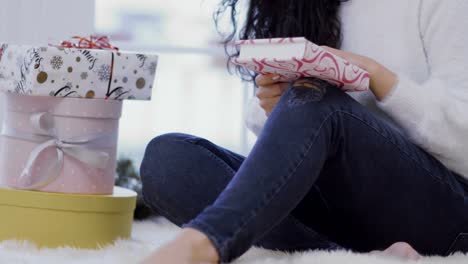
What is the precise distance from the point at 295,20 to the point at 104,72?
357 millimetres

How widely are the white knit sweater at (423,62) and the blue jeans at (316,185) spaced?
0.04 meters

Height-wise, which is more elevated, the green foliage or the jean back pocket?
the jean back pocket

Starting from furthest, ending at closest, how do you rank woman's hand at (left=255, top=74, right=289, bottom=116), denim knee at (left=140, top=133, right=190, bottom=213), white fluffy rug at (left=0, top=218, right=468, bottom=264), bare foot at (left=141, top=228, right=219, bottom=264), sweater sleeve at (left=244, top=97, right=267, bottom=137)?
1. sweater sleeve at (left=244, top=97, right=267, bottom=137)
2. denim knee at (left=140, top=133, right=190, bottom=213)
3. woman's hand at (left=255, top=74, right=289, bottom=116)
4. white fluffy rug at (left=0, top=218, right=468, bottom=264)
5. bare foot at (left=141, top=228, right=219, bottom=264)

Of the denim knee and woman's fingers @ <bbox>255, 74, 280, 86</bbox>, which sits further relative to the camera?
the denim knee

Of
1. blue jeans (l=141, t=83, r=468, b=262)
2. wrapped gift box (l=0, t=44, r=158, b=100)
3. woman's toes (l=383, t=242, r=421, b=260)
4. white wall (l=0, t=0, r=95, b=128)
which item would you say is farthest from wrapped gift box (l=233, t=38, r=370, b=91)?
white wall (l=0, t=0, r=95, b=128)

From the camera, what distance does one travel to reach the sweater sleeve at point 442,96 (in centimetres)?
112


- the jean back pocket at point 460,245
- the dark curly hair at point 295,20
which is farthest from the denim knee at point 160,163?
the jean back pocket at point 460,245

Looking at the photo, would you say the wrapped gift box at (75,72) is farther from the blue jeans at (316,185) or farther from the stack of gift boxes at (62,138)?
the blue jeans at (316,185)

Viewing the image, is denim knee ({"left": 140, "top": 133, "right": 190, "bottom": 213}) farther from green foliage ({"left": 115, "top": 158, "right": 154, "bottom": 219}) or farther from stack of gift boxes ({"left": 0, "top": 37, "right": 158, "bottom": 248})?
green foliage ({"left": 115, "top": 158, "right": 154, "bottom": 219})

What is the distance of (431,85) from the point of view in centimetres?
115

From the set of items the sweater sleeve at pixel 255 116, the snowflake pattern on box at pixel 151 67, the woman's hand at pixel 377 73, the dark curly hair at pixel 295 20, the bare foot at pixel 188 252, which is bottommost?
the bare foot at pixel 188 252

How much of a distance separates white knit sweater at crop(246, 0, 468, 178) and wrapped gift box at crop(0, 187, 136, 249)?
→ 1.67 ft

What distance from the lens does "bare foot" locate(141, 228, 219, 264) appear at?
902 millimetres

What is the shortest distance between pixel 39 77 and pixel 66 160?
0.51ft
